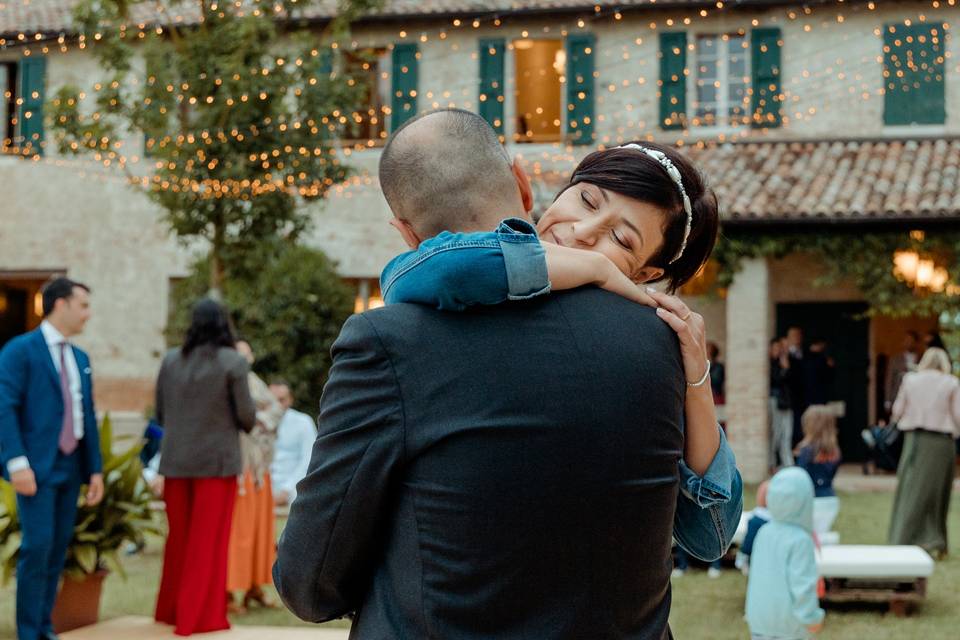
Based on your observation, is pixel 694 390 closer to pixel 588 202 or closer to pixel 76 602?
pixel 588 202

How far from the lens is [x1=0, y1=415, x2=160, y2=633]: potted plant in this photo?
7559mm

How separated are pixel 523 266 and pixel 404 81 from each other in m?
19.4

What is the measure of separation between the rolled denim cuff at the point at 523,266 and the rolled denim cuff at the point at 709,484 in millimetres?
477

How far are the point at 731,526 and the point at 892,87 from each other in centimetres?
1911

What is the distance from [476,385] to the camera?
1874 mm

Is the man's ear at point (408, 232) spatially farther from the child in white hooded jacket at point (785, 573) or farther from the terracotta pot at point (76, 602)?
the terracotta pot at point (76, 602)

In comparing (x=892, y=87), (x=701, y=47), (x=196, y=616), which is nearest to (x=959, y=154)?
(x=892, y=87)

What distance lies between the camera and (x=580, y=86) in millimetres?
20578

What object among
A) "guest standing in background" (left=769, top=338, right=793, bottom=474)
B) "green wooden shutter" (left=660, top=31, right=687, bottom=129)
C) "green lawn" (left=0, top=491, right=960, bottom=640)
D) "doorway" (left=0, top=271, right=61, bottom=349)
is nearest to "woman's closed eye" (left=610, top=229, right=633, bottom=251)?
"green lawn" (left=0, top=491, right=960, bottom=640)

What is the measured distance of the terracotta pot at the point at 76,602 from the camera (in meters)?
7.70

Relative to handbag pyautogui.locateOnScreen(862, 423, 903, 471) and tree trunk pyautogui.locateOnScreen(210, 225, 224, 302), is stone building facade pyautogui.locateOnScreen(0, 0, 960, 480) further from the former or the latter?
tree trunk pyautogui.locateOnScreen(210, 225, 224, 302)

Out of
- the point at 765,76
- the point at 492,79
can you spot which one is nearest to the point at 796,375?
the point at 765,76

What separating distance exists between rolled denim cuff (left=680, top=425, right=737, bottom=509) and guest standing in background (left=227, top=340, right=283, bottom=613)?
633 centimetres

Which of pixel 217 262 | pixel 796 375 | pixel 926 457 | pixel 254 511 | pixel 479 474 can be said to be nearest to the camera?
pixel 479 474
